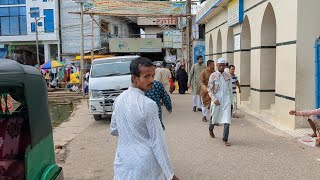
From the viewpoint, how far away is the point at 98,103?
11648 millimetres

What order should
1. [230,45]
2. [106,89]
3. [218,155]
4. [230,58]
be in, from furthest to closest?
[230,58]
[230,45]
[106,89]
[218,155]

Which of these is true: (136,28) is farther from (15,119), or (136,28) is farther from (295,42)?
(15,119)

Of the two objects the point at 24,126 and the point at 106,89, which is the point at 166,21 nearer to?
the point at 106,89

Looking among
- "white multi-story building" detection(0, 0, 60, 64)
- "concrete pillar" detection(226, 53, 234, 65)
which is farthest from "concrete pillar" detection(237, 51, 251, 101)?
"white multi-story building" detection(0, 0, 60, 64)

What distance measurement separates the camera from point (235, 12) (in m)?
14.6

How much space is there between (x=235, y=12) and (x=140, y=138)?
12.2 meters

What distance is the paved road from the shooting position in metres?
6.10

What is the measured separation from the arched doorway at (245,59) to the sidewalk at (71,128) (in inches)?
223

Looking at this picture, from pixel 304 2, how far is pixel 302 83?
1.77 m

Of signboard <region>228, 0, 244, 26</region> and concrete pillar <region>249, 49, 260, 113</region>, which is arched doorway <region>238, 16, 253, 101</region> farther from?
concrete pillar <region>249, 49, 260, 113</region>

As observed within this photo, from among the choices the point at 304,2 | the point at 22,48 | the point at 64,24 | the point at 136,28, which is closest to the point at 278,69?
the point at 304,2

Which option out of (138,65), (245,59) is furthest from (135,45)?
(138,65)

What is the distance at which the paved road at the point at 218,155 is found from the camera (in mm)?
6102

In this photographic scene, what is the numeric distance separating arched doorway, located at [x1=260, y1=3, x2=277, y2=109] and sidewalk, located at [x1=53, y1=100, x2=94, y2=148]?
531 cm
